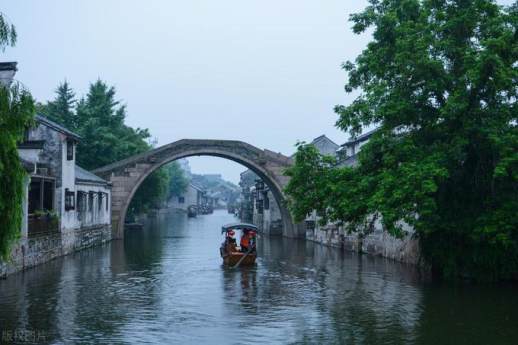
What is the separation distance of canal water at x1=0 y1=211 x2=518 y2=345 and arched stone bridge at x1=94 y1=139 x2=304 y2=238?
1433 centimetres

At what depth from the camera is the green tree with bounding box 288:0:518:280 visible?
1888 cm

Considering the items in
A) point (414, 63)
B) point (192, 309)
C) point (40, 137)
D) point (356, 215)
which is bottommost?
point (192, 309)

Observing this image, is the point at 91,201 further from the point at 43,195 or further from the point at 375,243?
the point at 375,243

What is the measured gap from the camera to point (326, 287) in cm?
1941

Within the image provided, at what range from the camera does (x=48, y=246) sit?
2561cm

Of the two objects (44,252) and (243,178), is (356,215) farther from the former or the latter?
(243,178)

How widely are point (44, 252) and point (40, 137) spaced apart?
5.52 metres

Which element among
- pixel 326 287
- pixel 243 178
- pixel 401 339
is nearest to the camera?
pixel 401 339

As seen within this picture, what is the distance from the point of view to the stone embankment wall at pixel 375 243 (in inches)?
1030

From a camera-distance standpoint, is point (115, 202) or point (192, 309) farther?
point (115, 202)

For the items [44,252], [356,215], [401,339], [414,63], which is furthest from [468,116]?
[44,252]

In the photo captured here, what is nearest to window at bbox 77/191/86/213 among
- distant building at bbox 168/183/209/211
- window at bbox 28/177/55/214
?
window at bbox 28/177/55/214

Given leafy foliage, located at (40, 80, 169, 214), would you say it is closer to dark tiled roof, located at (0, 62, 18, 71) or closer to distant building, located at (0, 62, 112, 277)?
distant building, located at (0, 62, 112, 277)

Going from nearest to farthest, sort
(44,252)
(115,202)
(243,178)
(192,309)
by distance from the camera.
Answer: (192,309) < (44,252) < (115,202) < (243,178)
